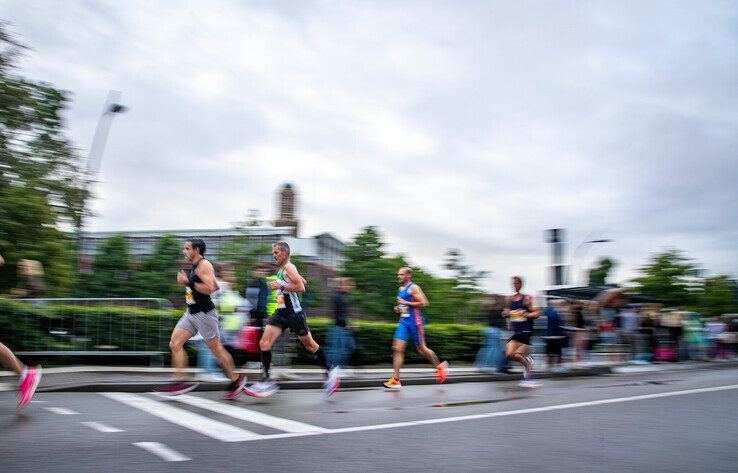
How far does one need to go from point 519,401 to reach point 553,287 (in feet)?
36.2

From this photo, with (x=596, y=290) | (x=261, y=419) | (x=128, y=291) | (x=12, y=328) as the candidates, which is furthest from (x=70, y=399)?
(x=128, y=291)

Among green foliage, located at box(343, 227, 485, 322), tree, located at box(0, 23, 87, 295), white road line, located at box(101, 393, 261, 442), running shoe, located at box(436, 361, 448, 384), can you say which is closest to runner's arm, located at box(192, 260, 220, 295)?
white road line, located at box(101, 393, 261, 442)

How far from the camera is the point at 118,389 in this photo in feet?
30.1

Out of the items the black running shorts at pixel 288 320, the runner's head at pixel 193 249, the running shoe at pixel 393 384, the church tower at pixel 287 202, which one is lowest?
the running shoe at pixel 393 384

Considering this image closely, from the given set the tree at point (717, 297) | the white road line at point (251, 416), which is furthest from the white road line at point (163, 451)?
the tree at point (717, 297)

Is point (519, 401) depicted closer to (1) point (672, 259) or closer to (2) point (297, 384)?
(2) point (297, 384)

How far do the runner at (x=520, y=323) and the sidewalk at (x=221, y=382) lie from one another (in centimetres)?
99

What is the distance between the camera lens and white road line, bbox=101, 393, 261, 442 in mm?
5766

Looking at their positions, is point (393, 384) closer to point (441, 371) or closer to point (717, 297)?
point (441, 371)

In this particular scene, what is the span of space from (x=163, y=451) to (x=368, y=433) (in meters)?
1.76

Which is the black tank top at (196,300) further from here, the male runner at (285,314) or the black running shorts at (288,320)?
the black running shorts at (288,320)

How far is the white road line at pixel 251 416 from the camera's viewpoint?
6.21 meters

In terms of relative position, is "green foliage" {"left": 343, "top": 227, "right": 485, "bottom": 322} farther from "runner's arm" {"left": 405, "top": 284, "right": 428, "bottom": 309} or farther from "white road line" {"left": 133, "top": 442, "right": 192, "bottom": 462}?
"white road line" {"left": 133, "top": 442, "right": 192, "bottom": 462}

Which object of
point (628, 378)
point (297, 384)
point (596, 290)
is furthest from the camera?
point (596, 290)
